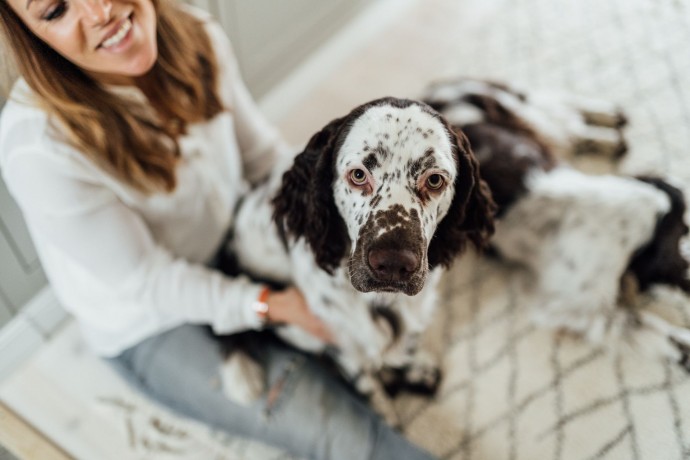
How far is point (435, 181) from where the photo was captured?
35.5 inches

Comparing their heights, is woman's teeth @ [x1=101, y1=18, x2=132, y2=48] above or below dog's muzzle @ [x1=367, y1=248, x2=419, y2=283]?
above

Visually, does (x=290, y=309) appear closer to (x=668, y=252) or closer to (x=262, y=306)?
(x=262, y=306)

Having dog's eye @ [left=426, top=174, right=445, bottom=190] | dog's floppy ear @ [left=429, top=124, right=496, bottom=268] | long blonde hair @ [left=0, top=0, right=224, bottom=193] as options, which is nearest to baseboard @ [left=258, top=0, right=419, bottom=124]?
long blonde hair @ [left=0, top=0, right=224, bottom=193]

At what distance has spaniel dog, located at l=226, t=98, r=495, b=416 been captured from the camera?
86cm

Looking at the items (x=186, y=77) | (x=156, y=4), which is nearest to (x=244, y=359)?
(x=186, y=77)

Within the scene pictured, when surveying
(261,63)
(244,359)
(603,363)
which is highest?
(261,63)

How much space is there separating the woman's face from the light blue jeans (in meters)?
0.75

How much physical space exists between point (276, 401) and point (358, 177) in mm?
778

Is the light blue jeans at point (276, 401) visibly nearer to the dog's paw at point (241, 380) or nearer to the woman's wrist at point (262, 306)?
the dog's paw at point (241, 380)

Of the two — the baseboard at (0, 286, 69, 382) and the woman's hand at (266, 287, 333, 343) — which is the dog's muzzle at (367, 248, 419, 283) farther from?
the baseboard at (0, 286, 69, 382)

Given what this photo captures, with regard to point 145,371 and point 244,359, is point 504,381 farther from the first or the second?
point 145,371

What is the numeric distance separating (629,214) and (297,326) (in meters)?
1.04

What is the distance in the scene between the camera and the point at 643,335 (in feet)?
5.18

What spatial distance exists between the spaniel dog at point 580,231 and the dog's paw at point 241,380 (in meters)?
0.89
